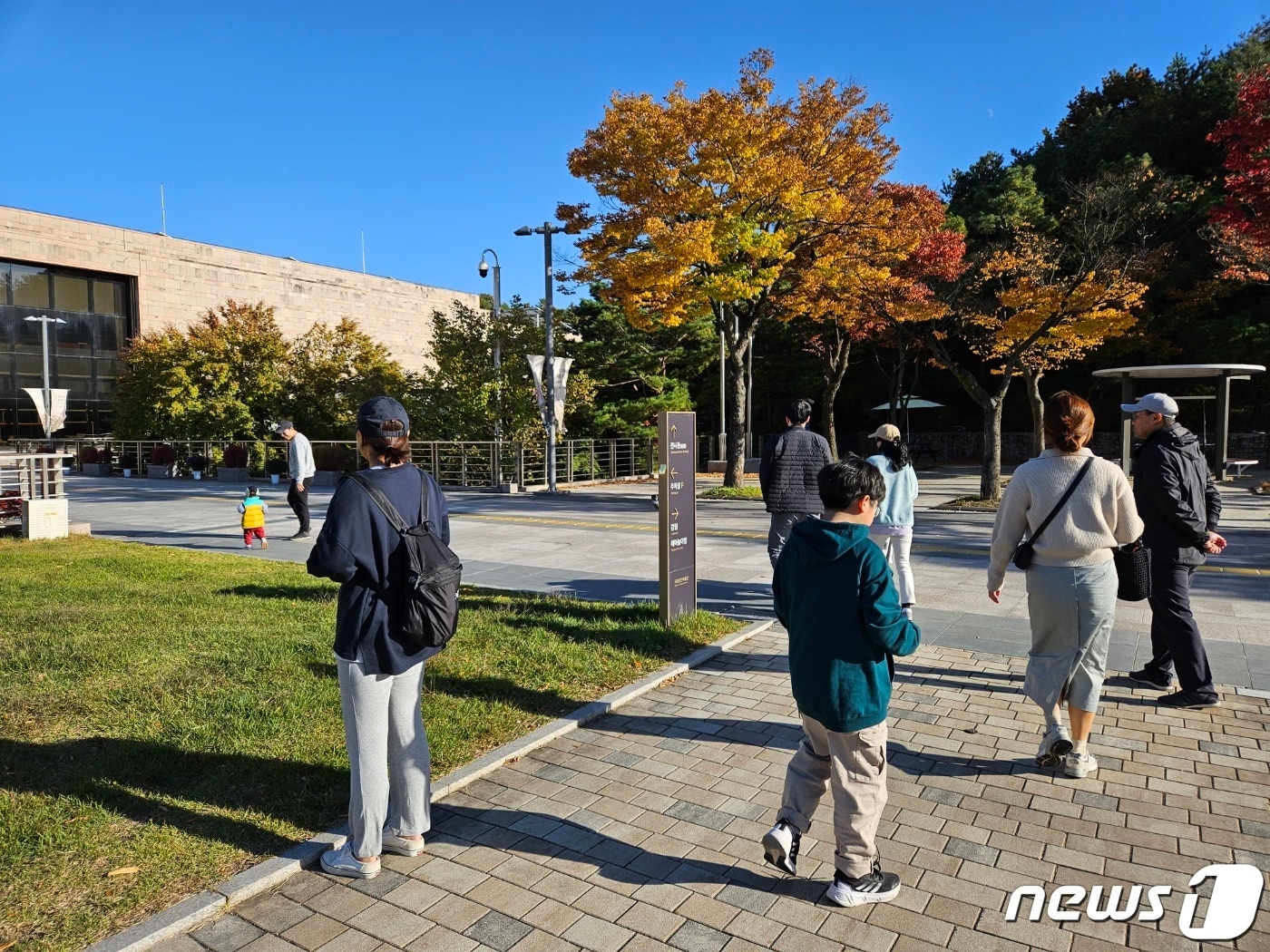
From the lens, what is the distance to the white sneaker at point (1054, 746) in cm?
401

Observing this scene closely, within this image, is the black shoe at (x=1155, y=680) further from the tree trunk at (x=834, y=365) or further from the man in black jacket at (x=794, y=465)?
the tree trunk at (x=834, y=365)

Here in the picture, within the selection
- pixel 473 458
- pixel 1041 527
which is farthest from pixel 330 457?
pixel 1041 527

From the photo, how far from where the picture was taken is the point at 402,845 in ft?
10.9

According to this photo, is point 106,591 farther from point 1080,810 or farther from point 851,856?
point 1080,810

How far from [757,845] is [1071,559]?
1.93 meters

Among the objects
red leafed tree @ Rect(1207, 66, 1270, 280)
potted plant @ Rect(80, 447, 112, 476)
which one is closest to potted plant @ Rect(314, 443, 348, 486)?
potted plant @ Rect(80, 447, 112, 476)

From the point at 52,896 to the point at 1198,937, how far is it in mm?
3953

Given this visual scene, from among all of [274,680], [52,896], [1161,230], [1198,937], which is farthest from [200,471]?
[1161,230]

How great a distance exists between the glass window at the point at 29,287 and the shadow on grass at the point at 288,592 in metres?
38.2

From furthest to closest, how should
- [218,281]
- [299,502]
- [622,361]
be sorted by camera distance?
[218,281]
[622,361]
[299,502]

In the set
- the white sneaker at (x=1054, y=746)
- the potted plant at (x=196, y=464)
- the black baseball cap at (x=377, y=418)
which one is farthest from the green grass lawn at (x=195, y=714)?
the potted plant at (x=196, y=464)

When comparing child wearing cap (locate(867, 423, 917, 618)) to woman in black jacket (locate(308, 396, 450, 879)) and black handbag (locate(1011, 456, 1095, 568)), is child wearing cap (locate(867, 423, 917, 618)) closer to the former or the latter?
black handbag (locate(1011, 456, 1095, 568))

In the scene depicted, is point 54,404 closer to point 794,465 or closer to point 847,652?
point 794,465

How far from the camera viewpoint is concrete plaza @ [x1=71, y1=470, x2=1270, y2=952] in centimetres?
284
